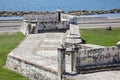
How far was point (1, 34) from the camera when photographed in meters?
45.6

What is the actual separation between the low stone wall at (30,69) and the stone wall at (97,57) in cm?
177

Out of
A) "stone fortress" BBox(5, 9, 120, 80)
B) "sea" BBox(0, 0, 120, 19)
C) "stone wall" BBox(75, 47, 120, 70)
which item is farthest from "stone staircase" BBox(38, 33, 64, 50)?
"sea" BBox(0, 0, 120, 19)

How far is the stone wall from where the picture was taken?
25.3m

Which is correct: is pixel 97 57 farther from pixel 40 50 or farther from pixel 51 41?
pixel 51 41

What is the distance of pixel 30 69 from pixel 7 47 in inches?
348

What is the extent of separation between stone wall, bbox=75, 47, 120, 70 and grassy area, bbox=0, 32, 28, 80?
15.6 ft

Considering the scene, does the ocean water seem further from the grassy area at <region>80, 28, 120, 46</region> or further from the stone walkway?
the stone walkway

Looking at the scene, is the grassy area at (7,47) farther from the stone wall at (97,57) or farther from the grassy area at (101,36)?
the grassy area at (101,36)

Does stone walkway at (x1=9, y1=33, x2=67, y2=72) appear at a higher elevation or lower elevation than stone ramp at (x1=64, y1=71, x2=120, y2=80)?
higher

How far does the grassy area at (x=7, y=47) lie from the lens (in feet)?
91.4

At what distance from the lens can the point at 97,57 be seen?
26.1m

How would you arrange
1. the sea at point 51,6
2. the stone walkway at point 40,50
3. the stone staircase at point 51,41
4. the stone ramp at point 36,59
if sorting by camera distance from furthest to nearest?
the sea at point 51,6 → the stone staircase at point 51,41 → the stone walkway at point 40,50 → the stone ramp at point 36,59

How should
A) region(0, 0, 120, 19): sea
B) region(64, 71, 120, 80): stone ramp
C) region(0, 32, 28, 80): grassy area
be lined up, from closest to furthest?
1. region(64, 71, 120, 80): stone ramp
2. region(0, 32, 28, 80): grassy area
3. region(0, 0, 120, 19): sea

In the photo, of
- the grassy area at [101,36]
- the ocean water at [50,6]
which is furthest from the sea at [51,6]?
the grassy area at [101,36]
